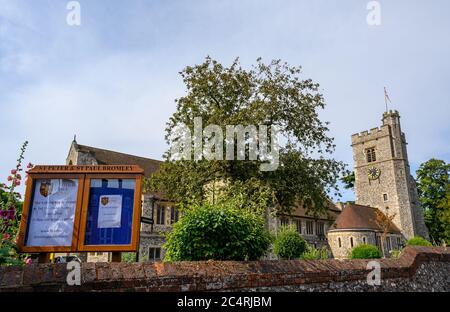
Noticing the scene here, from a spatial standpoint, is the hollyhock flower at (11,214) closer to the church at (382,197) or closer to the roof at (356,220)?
the roof at (356,220)

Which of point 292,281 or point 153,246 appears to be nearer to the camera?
point 292,281

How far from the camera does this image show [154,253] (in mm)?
28359

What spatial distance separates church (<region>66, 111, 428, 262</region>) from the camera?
29656 mm

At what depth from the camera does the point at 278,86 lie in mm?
18094

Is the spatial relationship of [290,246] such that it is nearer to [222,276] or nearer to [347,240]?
[347,240]

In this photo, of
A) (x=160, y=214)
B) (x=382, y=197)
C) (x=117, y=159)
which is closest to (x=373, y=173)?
(x=382, y=197)

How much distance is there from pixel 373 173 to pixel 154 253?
3923 centimetres

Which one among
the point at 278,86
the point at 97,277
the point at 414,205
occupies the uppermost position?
the point at 278,86

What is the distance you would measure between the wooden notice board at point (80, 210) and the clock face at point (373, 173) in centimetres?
5304

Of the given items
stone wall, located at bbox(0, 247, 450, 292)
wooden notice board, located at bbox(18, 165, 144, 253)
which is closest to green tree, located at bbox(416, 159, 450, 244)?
stone wall, located at bbox(0, 247, 450, 292)

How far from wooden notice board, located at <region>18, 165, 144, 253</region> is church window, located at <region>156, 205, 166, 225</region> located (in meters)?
23.8
